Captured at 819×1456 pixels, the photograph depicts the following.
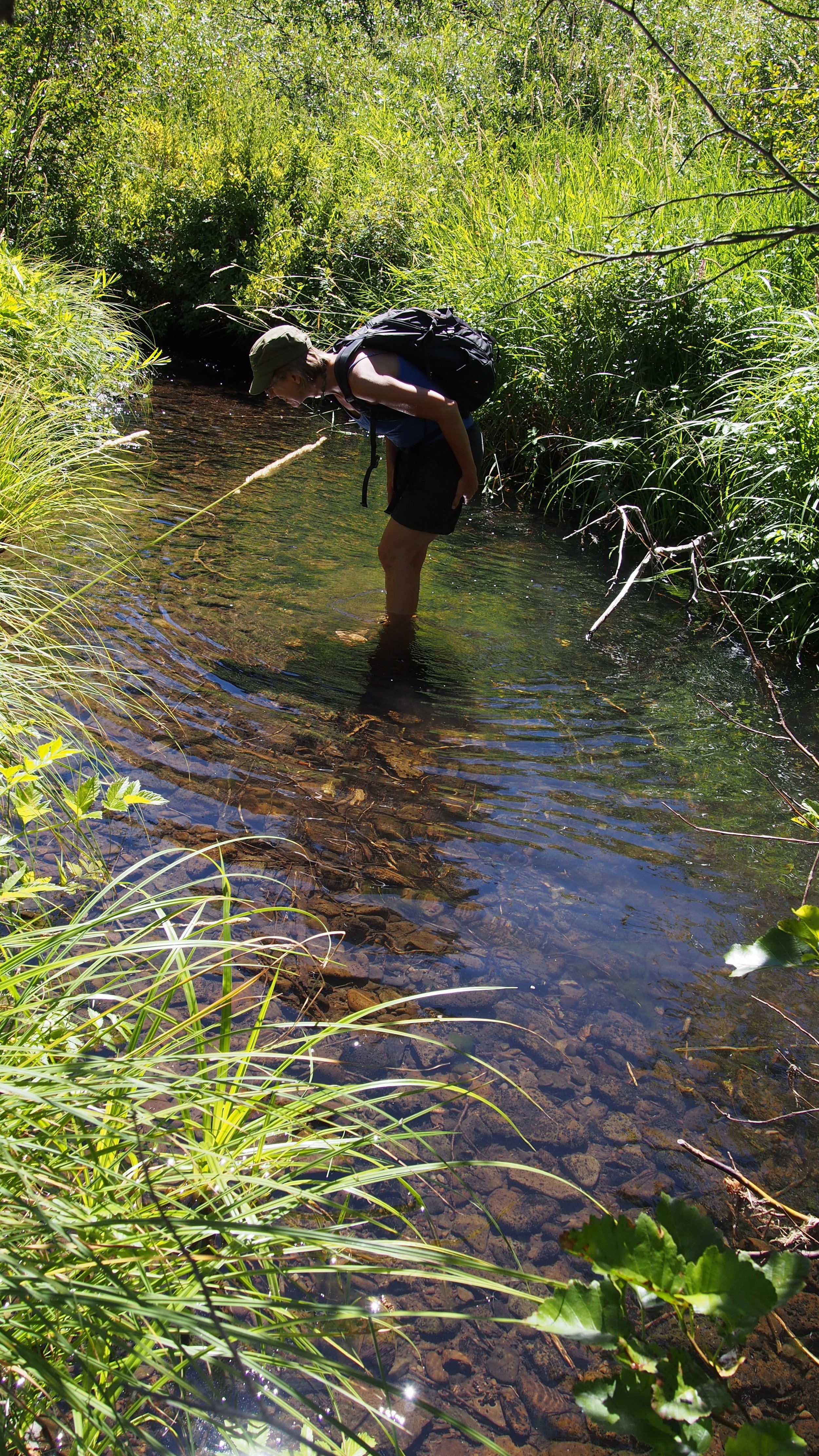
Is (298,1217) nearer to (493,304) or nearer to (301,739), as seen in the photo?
(301,739)

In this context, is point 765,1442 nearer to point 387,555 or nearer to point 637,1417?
point 637,1417

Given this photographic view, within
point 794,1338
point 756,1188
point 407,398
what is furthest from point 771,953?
point 407,398

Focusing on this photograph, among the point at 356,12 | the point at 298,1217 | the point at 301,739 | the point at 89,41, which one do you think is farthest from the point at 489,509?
the point at 356,12

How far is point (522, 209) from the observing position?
7.55 metres

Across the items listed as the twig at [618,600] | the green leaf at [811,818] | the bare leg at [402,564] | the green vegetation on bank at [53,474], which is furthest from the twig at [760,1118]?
the bare leg at [402,564]

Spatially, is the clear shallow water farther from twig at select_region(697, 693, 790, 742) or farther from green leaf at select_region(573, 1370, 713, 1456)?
green leaf at select_region(573, 1370, 713, 1456)

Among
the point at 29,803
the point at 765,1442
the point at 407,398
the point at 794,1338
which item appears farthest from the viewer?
the point at 407,398

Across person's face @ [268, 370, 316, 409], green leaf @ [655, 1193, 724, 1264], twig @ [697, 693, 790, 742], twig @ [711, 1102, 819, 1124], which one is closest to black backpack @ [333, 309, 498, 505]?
person's face @ [268, 370, 316, 409]

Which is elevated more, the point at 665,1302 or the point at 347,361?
the point at 347,361

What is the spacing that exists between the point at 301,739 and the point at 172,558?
217cm

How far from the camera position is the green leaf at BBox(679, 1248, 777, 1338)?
94cm

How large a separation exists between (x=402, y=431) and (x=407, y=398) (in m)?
0.39

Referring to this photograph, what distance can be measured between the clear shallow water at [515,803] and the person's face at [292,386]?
45.8 inches

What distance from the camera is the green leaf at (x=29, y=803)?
1.80 m
